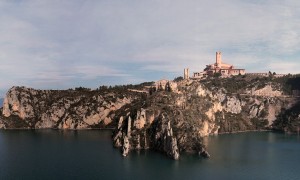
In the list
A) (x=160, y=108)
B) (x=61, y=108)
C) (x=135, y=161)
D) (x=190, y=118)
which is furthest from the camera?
(x=61, y=108)

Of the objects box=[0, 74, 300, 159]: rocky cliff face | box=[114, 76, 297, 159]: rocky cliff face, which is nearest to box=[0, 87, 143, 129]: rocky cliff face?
box=[0, 74, 300, 159]: rocky cliff face

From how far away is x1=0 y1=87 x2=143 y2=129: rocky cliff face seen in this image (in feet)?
582

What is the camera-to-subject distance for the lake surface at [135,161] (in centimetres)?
8438

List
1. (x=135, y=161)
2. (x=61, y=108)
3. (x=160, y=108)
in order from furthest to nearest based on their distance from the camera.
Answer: (x=61, y=108)
(x=160, y=108)
(x=135, y=161)

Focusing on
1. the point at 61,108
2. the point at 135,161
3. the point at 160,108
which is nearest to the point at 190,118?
the point at 160,108

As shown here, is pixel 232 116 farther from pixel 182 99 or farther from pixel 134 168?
pixel 134 168

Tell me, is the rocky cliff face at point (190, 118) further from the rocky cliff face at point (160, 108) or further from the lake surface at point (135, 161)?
the lake surface at point (135, 161)

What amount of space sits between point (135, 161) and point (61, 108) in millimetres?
95882

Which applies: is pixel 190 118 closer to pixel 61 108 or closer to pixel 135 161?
pixel 135 161

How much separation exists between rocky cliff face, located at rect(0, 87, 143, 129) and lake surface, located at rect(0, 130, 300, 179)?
39.7 meters

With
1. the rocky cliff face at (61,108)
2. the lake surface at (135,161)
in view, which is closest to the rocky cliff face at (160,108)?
the rocky cliff face at (61,108)

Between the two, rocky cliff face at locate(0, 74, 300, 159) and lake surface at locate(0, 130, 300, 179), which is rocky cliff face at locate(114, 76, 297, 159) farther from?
lake surface at locate(0, 130, 300, 179)

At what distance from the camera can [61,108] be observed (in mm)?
183625

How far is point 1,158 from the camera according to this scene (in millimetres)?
100375
